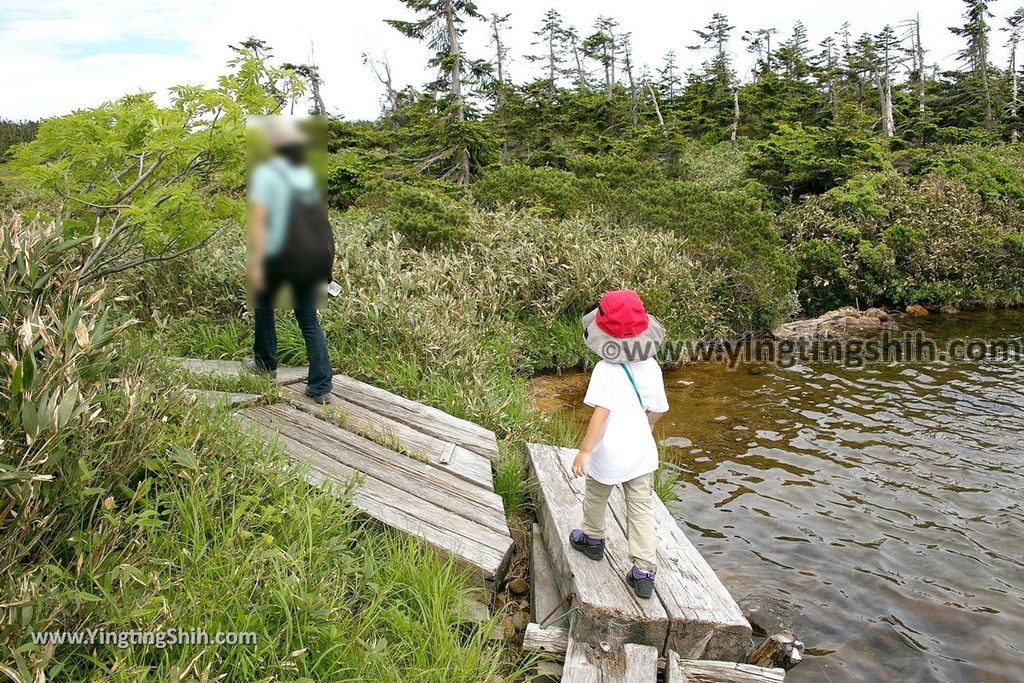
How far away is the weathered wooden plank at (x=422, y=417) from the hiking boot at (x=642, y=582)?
179 centimetres

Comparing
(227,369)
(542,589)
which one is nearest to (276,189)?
(542,589)

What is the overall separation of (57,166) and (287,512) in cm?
179

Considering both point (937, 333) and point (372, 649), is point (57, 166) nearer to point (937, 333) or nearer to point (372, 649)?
point (372, 649)

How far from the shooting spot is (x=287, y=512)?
321cm

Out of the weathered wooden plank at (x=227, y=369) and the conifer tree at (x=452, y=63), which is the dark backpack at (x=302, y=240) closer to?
the weathered wooden plank at (x=227, y=369)

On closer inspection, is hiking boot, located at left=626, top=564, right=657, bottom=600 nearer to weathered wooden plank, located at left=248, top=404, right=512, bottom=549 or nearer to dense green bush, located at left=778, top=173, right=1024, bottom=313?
weathered wooden plank, located at left=248, top=404, right=512, bottom=549

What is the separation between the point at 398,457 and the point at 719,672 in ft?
7.97

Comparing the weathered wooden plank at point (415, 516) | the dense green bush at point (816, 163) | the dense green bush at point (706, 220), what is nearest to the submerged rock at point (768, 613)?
the weathered wooden plank at point (415, 516)

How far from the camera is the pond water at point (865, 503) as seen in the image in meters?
4.41

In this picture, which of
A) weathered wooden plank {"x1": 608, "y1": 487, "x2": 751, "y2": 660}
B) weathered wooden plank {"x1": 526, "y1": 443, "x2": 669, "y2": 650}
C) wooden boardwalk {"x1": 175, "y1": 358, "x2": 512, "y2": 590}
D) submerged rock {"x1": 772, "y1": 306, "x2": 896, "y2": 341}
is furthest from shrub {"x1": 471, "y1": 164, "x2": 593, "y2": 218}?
weathered wooden plank {"x1": 608, "y1": 487, "x2": 751, "y2": 660}

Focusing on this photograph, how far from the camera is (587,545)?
155 inches

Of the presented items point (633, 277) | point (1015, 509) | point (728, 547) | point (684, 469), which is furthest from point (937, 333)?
point (728, 547)

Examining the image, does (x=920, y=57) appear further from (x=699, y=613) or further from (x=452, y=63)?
(x=699, y=613)

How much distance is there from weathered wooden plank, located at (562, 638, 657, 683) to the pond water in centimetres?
126
